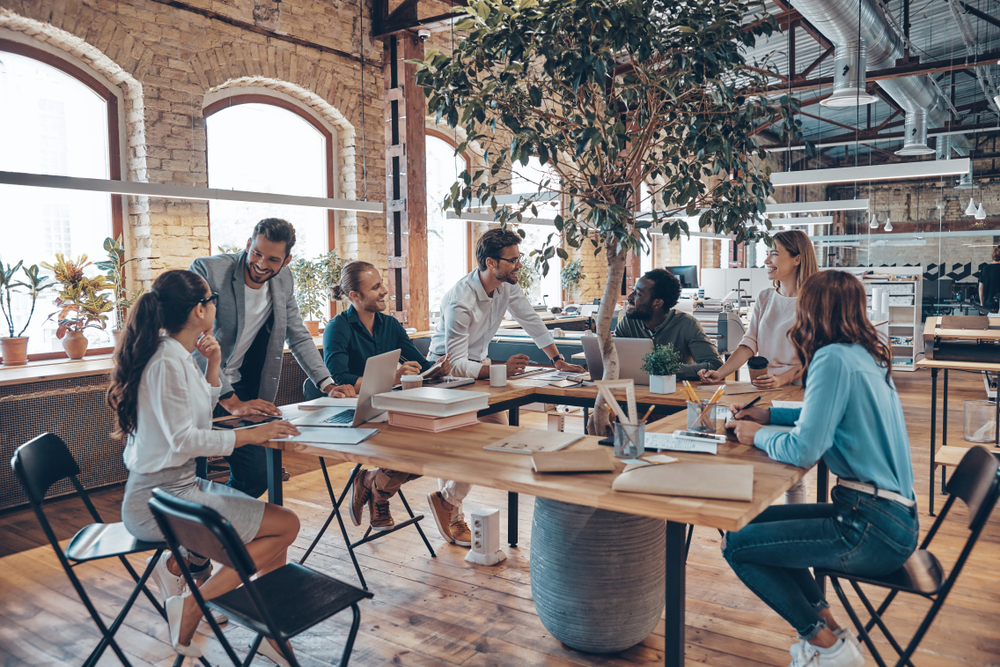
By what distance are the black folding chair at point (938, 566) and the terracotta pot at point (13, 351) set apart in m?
5.09

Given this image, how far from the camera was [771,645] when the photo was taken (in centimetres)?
265

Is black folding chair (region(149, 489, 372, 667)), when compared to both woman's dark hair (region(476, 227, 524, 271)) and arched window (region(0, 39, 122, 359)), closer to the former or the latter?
woman's dark hair (region(476, 227, 524, 271))

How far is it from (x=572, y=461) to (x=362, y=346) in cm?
197

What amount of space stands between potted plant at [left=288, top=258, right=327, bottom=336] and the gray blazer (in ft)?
10.8

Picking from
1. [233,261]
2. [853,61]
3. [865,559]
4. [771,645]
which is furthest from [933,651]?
[853,61]

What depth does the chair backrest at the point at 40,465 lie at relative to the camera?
210 centimetres

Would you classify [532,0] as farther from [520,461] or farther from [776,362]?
[776,362]

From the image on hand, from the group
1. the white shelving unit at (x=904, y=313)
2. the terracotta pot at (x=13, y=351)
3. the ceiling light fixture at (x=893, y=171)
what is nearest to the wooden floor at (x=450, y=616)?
the terracotta pot at (x=13, y=351)

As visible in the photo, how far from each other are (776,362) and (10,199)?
547 centimetres

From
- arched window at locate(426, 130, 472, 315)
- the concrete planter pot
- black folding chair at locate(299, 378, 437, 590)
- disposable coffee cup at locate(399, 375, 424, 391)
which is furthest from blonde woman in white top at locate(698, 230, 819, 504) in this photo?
arched window at locate(426, 130, 472, 315)

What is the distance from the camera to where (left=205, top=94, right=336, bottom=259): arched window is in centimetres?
663

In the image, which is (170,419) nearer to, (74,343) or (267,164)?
(74,343)

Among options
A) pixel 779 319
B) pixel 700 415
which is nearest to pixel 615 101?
pixel 700 415

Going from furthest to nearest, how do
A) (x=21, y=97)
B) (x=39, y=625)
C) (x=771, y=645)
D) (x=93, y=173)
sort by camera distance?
(x=93, y=173)
(x=21, y=97)
(x=39, y=625)
(x=771, y=645)
